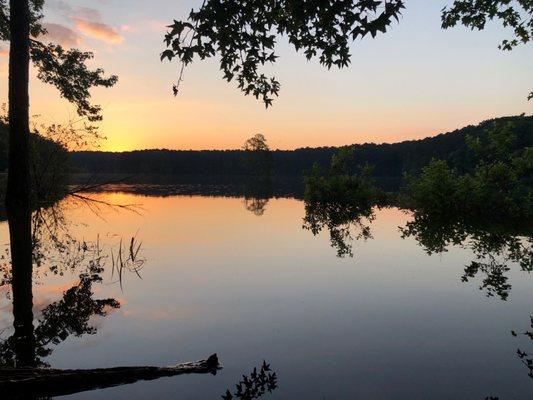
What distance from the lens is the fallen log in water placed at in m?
3.81

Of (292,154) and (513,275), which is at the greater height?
(292,154)

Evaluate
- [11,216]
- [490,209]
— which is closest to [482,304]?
[11,216]

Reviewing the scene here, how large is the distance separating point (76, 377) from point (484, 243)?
14.8 metres

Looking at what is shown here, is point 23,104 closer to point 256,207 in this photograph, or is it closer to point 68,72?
point 68,72

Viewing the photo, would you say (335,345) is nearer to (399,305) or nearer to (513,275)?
(399,305)

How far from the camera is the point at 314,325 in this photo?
7227 mm

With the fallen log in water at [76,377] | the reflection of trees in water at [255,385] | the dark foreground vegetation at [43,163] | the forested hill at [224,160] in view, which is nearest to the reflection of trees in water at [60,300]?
the fallen log in water at [76,377]

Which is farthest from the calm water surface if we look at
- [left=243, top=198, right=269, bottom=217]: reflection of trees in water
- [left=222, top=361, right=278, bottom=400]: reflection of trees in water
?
[left=243, top=198, right=269, bottom=217]: reflection of trees in water

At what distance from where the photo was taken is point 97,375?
4652 millimetres

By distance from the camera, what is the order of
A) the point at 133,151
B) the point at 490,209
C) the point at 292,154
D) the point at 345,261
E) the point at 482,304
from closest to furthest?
the point at 482,304 < the point at 345,261 < the point at 490,209 < the point at 292,154 < the point at 133,151

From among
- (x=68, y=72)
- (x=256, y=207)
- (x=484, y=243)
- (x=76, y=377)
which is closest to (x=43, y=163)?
(x=68, y=72)

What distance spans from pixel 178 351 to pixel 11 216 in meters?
10.9

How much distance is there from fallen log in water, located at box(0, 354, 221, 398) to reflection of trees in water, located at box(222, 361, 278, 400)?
49cm

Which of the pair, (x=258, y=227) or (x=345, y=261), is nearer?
(x=345, y=261)
